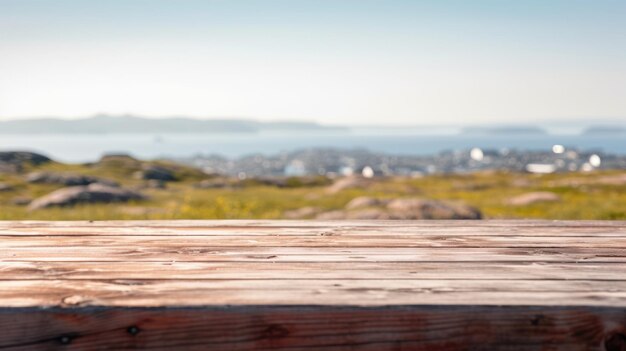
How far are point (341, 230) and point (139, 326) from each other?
106 inches

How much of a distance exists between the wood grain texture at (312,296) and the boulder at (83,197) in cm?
3314

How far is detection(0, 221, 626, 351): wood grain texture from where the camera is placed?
2812mm

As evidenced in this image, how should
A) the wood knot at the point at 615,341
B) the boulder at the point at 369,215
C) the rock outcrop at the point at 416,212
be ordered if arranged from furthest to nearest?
the rock outcrop at the point at 416,212, the boulder at the point at 369,215, the wood knot at the point at 615,341

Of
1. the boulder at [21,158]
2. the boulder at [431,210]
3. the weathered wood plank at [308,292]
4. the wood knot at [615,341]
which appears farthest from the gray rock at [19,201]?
the boulder at [21,158]

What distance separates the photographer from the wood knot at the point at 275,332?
2830 millimetres

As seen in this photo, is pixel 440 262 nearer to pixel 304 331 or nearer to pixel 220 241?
pixel 304 331

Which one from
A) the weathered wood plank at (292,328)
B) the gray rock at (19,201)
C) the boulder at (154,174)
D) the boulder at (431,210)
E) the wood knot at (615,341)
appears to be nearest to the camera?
the weathered wood plank at (292,328)

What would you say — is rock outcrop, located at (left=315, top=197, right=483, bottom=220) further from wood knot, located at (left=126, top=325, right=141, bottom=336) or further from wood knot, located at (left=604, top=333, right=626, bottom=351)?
wood knot, located at (left=126, top=325, right=141, bottom=336)

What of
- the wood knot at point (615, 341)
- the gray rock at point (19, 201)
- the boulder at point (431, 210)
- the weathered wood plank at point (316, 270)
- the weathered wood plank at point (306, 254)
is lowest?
the gray rock at point (19, 201)

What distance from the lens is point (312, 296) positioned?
9.90 ft

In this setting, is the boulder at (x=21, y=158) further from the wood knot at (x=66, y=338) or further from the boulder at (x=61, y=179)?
the wood knot at (x=66, y=338)

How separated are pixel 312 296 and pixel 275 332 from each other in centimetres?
29

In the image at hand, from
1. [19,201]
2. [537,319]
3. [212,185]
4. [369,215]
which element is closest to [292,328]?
[537,319]

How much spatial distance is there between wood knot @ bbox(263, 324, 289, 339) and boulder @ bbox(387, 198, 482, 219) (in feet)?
75.6
